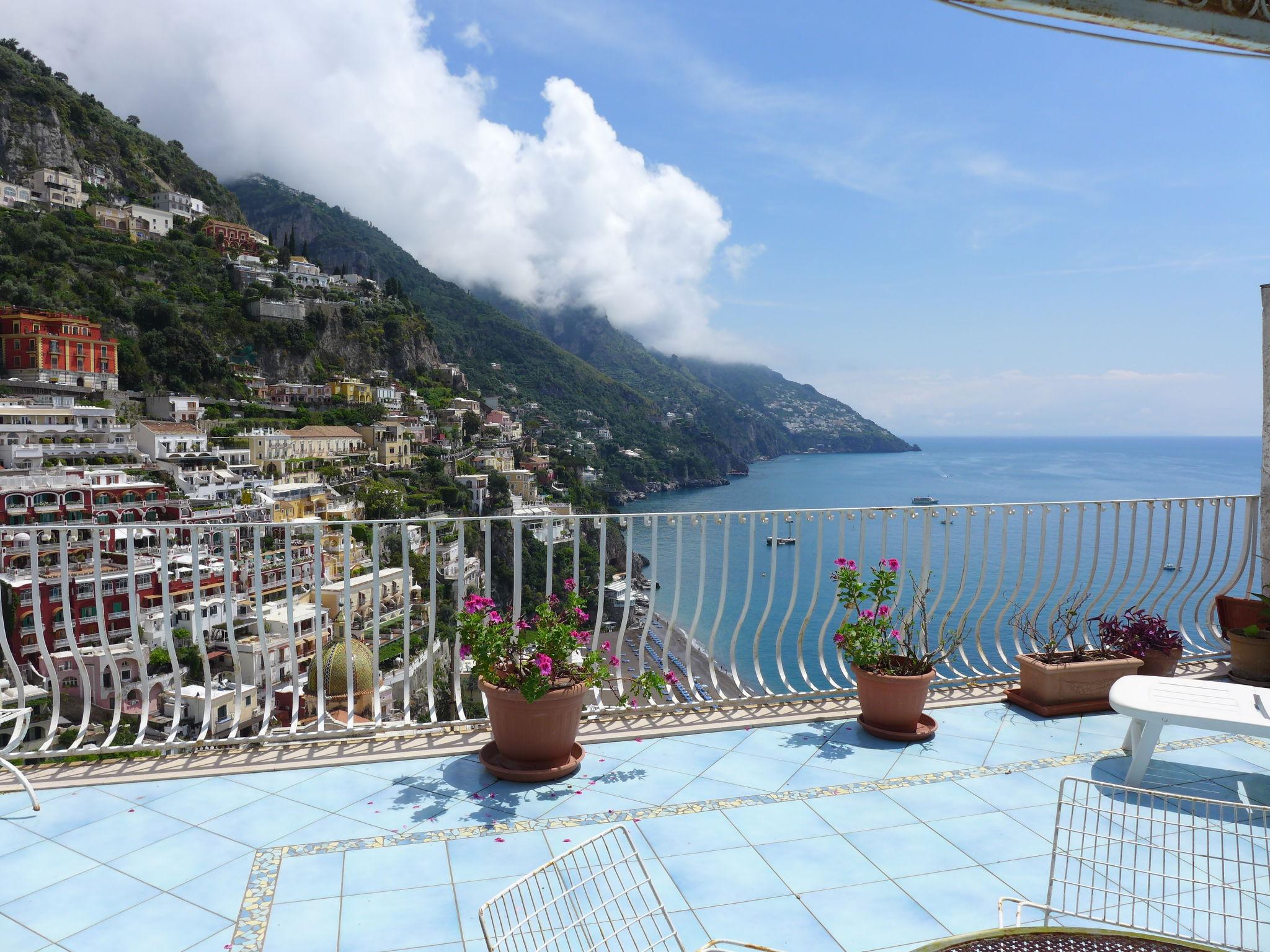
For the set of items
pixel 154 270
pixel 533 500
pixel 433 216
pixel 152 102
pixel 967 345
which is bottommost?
pixel 533 500

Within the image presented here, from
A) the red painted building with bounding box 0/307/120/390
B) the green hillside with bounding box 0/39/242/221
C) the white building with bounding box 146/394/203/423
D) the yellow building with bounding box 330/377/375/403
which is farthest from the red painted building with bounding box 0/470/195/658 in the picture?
the green hillside with bounding box 0/39/242/221

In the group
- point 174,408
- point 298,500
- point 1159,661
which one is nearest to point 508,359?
point 174,408

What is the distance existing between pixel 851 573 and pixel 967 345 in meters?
76.2

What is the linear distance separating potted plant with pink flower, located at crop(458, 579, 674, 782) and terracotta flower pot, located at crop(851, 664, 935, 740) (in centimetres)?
133

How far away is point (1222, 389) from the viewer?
8.72 metres

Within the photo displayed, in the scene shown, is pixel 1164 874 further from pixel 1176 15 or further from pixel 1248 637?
pixel 1248 637

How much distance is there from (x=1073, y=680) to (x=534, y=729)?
2.88 metres

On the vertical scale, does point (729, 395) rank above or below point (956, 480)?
above

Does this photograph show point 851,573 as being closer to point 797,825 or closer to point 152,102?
point 797,825

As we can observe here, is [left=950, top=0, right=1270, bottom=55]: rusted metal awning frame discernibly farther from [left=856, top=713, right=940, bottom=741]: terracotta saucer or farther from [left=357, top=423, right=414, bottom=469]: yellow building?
[left=357, top=423, right=414, bottom=469]: yellow building

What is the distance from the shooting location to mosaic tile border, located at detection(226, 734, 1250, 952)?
7.27 ft

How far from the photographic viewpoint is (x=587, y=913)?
1861 mm

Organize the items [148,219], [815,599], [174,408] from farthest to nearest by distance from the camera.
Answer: [148,219]
[174,408]
[815,599]

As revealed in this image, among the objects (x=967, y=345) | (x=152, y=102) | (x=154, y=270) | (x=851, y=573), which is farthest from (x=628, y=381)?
(x=152, y=102)
